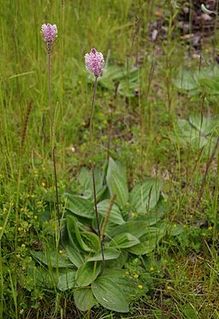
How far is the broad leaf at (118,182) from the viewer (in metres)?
2.07

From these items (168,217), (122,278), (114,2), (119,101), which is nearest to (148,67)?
(119,101)

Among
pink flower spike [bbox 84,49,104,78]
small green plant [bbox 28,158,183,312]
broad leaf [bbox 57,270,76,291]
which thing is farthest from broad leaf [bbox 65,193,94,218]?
pink flower spike [bbox 84,49,104,78]

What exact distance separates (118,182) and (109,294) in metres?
0.45

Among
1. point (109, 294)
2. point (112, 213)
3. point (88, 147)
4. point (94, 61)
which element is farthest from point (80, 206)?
point (94, 61)

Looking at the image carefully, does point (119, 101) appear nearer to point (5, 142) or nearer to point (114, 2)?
point (114, 2)

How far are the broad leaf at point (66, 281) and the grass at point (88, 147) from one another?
0.03m

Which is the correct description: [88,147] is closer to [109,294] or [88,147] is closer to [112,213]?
[112,213]

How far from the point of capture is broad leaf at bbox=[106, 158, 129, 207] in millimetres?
2068

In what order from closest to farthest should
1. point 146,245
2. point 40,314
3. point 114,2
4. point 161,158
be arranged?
1. point 40,314
2. point 146,245
3. point 161,158
4. point 114,2

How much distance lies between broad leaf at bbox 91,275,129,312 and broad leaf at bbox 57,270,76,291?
0.20ft

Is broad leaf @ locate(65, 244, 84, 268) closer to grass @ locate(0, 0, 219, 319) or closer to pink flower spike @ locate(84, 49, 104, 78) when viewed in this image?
grass @ locate(0, 0, 219, 319)

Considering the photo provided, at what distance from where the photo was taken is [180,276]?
178 centimetres

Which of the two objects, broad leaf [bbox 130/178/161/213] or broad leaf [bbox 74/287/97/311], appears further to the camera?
broad leaf [bbox 130/178/161/213]

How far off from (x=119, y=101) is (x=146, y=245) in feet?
3.05
